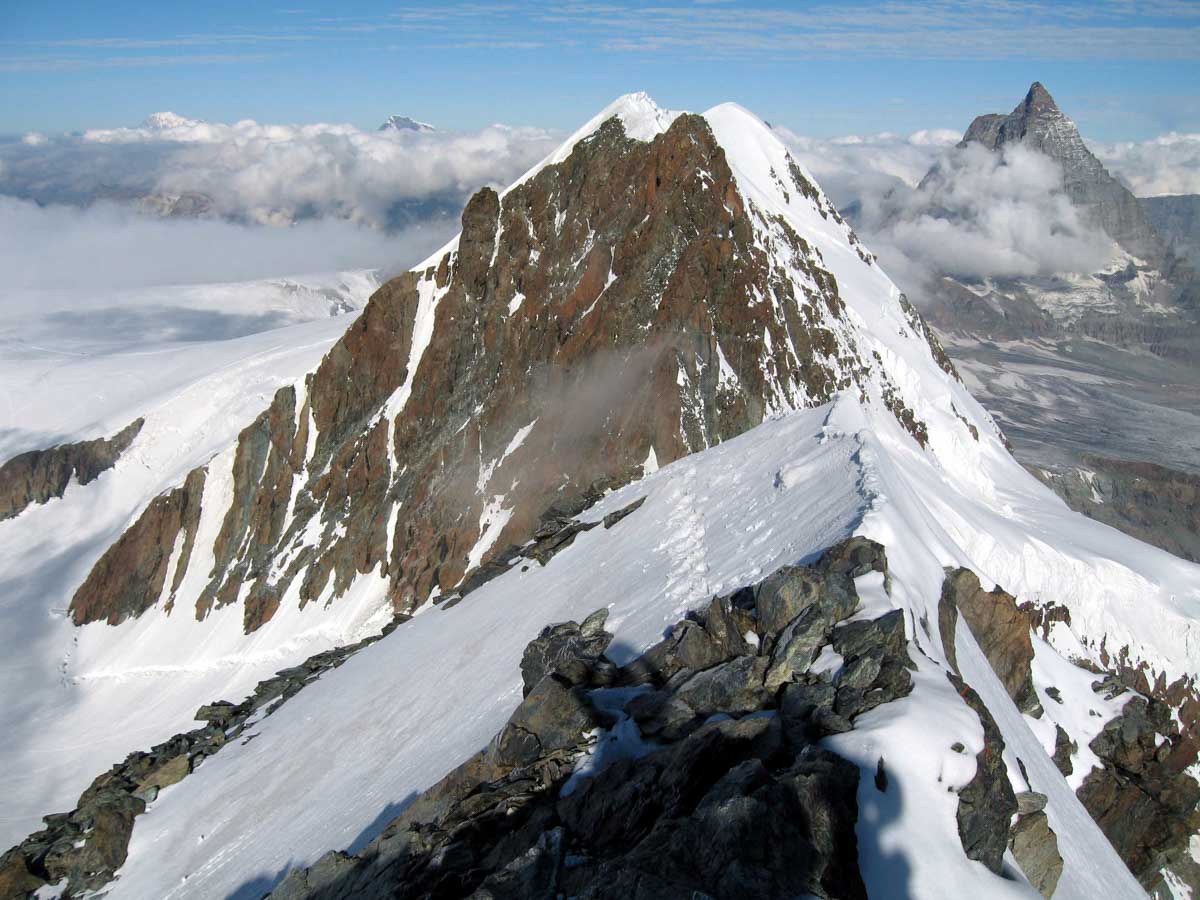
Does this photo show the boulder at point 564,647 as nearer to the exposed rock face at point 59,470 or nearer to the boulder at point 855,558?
the boulder at point 855,558

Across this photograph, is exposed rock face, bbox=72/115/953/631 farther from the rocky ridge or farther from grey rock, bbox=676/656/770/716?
grey rock, bbox=676/656/770/716

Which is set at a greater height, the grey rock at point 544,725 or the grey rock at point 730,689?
the grey rock at point 730,689

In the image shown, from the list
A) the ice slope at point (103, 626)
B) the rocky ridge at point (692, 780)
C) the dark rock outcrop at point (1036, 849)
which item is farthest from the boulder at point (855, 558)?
the ice slope at point (103, 626)

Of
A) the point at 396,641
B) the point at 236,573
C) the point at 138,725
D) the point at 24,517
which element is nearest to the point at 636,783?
the point at 396,641

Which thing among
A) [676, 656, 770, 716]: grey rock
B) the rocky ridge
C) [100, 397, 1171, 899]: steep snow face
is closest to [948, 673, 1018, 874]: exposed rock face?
the rocky ridge

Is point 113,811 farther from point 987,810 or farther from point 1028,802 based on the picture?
point 1028,802

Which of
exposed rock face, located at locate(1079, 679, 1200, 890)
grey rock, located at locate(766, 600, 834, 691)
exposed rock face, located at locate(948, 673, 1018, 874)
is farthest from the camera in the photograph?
exposed rock face, located at locate(1079, 679, 1200, 890)

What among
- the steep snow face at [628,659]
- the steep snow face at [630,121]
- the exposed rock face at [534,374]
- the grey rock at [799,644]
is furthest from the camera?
the steep snow face at [630,121]
